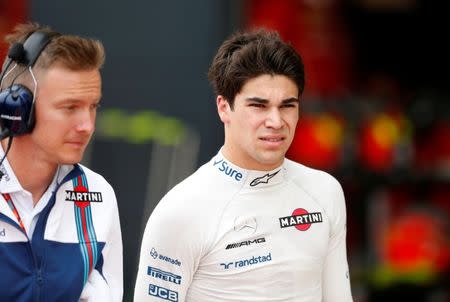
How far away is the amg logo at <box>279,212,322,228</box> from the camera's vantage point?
4.08 m

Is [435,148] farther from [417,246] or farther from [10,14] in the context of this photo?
Result: [10,14]

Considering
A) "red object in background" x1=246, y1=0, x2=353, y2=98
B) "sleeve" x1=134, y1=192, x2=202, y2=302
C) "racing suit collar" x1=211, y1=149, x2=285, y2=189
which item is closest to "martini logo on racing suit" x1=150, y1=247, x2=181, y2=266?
"sleeve" x1=134, y1=192, x2=202, y2=302

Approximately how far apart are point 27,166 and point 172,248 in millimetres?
557

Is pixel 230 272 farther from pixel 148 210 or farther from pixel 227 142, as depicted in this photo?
pixel 148 210

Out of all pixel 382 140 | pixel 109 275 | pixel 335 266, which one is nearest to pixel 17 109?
pixel 109 275

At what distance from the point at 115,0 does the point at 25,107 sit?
12.7 feet

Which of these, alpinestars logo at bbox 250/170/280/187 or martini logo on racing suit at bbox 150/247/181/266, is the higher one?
alpinestars logo at bbox 250/170/280/187

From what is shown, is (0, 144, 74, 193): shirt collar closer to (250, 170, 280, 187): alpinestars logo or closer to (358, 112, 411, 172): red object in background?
(250, 170, 280, 187): alpinestars logo

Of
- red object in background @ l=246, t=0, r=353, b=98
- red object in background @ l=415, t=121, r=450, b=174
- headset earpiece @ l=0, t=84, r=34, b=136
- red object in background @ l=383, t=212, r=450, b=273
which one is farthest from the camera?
red object in background @ l=415, t=121, r=450, b=174

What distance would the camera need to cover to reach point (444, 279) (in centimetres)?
795

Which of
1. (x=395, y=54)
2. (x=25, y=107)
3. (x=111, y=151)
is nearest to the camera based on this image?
(x=25, y=107)

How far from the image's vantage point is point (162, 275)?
3.97 metres

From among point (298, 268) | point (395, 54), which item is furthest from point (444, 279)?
point (298, 268)

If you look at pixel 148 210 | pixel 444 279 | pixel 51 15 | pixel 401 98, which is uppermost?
pixel 51 15
